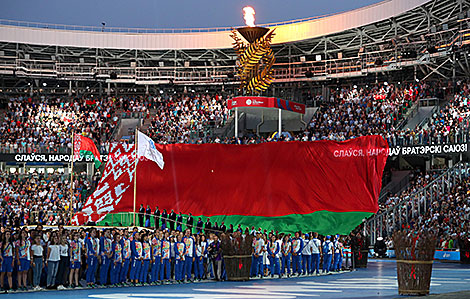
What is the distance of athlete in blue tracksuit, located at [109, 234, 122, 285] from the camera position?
65.2 ft

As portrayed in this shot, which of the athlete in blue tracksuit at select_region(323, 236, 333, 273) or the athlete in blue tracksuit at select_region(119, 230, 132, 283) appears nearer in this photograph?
the athlete in blue tracksuit at select_region(119, 230, 132, 283)

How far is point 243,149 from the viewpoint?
3166 cm

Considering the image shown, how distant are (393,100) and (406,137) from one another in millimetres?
7606

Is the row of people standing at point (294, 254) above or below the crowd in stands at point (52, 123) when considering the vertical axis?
below

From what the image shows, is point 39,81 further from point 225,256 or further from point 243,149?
point 225,256

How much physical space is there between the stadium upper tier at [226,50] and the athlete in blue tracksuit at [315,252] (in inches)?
903

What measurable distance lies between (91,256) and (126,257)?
3.60ft

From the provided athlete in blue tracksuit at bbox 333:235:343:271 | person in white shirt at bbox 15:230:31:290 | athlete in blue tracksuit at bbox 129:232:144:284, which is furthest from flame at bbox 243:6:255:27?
person in white shirt at bbox 15:230:31:290

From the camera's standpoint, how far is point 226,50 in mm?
55219

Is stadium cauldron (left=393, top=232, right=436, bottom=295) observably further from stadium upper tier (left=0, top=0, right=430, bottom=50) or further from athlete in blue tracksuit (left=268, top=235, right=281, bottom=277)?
stadium upper tier (left=0, top=0, right=430, bottom=50)

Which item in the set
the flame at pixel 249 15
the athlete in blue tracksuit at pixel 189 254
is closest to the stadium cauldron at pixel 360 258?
the athlete in blue tracksuit at pixel 189 254

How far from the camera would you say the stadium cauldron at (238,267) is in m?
21.7

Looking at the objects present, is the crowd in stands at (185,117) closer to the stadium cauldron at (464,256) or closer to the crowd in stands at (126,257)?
the stadium cauldron at (464,256)

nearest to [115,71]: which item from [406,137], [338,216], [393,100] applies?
[393,100]
